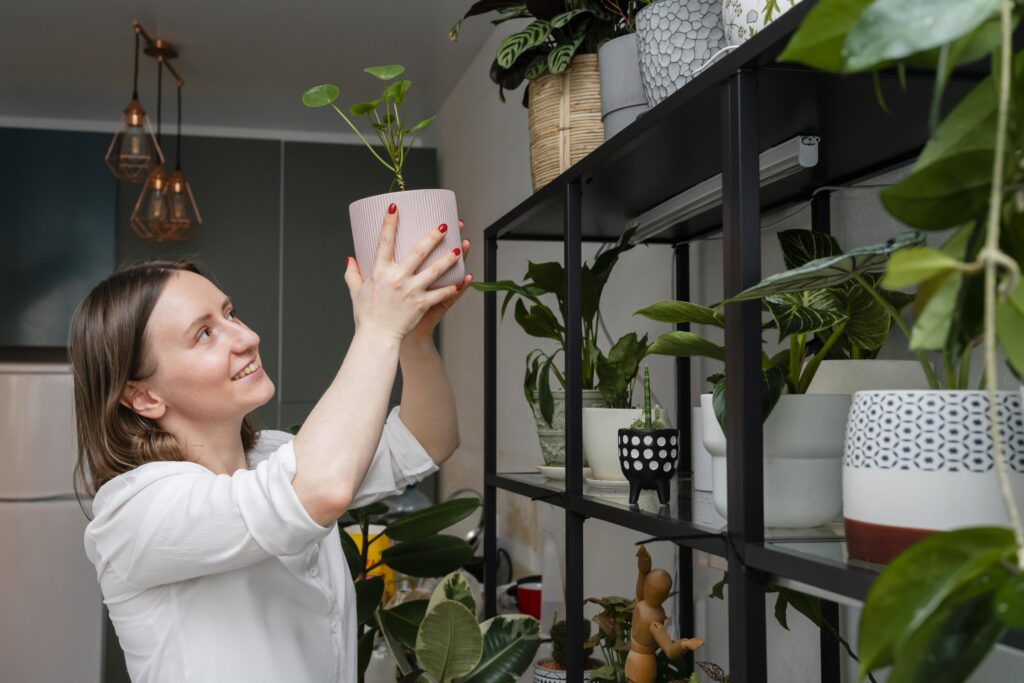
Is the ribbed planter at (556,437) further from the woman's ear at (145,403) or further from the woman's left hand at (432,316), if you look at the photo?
the woman's ear at (145,403)

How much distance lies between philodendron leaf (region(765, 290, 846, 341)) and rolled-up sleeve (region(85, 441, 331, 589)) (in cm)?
52

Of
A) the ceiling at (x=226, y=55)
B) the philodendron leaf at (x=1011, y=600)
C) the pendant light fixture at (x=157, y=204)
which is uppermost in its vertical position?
the ceiling at (x=226, y=55)

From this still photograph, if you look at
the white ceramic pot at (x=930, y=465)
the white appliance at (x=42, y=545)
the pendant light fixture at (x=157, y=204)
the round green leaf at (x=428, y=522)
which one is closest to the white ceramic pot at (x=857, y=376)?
the white ceramic pot at (x=930, y=465)

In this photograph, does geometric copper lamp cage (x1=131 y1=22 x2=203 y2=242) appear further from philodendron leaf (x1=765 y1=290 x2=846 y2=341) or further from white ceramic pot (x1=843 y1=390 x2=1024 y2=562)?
white ceramic pot (x1=843 y1=390 x2=1024 y2=562)

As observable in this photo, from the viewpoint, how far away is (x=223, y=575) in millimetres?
1183

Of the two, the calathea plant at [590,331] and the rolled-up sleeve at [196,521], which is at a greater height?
the calathea plant at [590,331]

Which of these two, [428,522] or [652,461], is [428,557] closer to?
[428,522]

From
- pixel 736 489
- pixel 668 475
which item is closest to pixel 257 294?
pixel 668 475

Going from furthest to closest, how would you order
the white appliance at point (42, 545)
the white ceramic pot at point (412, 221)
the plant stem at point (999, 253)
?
1. the white appliance at point (42, 545)
2. the white ceramic pot at point (412, 221)
3. the plant stem at point (999, 253)

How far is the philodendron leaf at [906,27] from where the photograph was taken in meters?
0.32

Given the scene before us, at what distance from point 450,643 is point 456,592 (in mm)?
198

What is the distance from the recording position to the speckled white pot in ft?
3.03

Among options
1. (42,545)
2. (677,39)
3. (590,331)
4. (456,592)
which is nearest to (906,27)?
(677,39)

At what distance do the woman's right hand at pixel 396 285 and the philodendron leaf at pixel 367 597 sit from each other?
88 cm
